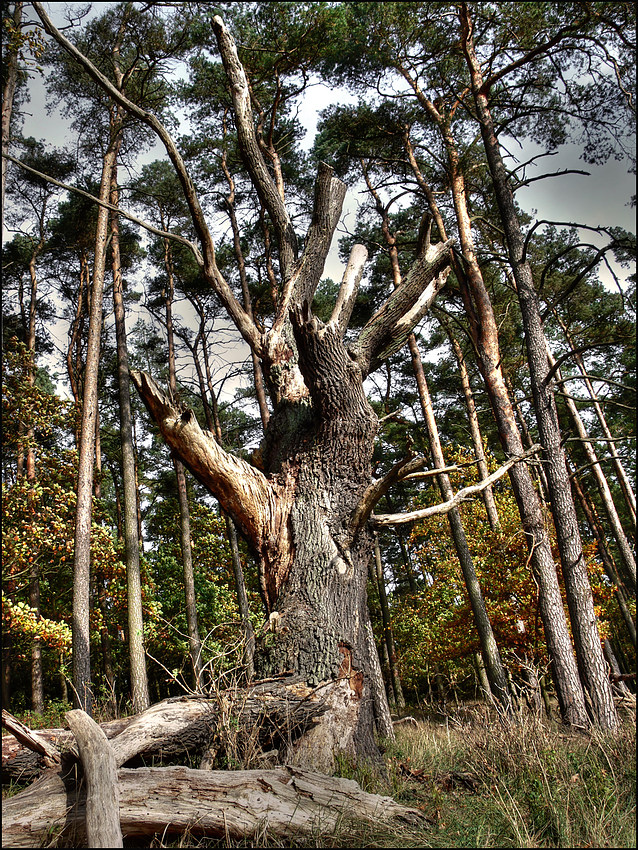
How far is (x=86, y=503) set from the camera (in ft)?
31.0

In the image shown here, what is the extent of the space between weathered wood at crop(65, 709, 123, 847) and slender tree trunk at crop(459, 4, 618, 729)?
4.75 m

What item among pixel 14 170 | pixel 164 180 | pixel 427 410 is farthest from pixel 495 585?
pixel 14 170

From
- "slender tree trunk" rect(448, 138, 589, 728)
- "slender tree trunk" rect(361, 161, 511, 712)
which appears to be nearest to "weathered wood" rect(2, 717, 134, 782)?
"slender tree trunk" rect(448, 138, 589, 728)

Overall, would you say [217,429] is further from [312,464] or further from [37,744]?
[37,744]

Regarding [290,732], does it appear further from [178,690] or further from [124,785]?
[178,690]

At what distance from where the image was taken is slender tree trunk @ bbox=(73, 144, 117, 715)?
8539mm

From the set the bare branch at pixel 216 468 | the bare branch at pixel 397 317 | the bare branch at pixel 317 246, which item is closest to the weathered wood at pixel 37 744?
the bare branch at pixel 216 468

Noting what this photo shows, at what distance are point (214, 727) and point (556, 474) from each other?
448cm

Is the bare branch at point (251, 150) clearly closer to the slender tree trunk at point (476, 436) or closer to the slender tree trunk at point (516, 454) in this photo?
the slender tree trunk at point (516, 454)

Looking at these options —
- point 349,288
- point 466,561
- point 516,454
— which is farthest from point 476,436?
point 349,288

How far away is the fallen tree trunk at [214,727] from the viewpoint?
3438mm

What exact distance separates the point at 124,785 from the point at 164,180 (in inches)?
583

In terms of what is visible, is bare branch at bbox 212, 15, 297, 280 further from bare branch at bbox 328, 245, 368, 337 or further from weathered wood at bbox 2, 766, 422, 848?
weathered wood at bbox 2, 766, 422, 848

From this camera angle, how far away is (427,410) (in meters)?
12.1
